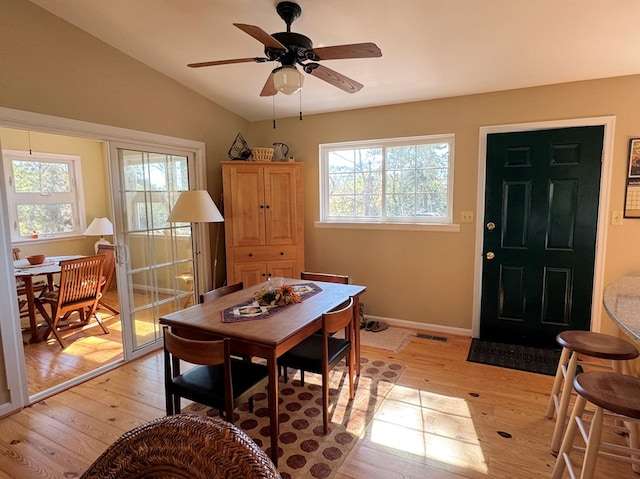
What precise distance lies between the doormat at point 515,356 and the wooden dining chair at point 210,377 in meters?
2.05

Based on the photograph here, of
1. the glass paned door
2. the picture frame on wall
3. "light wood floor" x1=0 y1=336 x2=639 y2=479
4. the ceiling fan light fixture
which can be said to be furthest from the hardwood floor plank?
the picture frame on wall

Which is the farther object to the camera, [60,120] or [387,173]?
[387,173]

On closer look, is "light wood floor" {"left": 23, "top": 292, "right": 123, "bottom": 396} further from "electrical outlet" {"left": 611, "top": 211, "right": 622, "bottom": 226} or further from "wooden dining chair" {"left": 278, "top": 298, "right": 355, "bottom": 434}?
"electrical outlet" {"left": 611, "top": 211, "right": 622, "bottom": 226}

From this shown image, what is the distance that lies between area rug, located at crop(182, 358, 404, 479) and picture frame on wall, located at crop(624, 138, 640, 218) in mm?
2287

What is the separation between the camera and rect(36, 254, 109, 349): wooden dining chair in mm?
3416

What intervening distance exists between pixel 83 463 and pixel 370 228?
305 cm

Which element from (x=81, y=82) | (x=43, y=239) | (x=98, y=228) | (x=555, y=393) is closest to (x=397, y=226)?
Result: (x=555, y=393)

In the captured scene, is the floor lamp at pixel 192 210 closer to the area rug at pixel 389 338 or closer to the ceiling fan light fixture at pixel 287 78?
the ceiling fan light fixture at pixel 287 78

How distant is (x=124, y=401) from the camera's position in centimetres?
253

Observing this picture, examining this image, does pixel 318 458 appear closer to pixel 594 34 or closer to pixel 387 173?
pixel 387 173

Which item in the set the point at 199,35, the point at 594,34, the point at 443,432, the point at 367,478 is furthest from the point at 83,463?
the point at 594,34

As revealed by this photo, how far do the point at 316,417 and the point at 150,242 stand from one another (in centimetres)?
226

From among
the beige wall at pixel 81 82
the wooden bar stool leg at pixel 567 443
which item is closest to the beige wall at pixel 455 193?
the beige wall at pixel 81 82

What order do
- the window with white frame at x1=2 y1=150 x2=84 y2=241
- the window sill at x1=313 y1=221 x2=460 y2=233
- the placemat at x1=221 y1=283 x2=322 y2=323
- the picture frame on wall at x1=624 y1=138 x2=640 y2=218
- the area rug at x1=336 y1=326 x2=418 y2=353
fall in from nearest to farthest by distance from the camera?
1. the placemat at x1=221 y1=283 x2=322 y2=323
2. the picture frame on wall at x1=624 y1=138 x2=640 y2=218
3. the area rug at x1=336 y1=326 x2=418 y2=353
4. the window sill at x1=313 y1=221 x2=460 y2=233
5. the window with white frame at x1=2 y1=150 x2=84 y2=241
